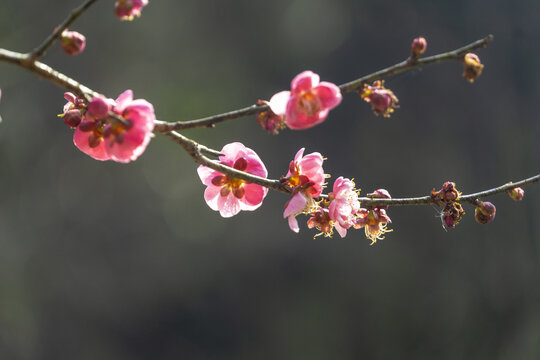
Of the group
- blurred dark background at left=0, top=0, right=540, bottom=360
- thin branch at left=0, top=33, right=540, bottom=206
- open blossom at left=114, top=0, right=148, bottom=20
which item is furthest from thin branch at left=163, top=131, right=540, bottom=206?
blurred dark background at left=0, top=0, right=540, bottom=360

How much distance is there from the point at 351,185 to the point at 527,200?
3030mm

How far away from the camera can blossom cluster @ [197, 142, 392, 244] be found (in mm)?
563

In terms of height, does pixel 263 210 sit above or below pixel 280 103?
above

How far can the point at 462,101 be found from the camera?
3.28m

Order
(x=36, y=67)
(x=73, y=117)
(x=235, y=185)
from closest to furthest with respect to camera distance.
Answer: (x=36, y=67), (x=73, y=117), (x=235, y=185)

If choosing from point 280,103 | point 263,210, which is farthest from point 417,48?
point 263,210

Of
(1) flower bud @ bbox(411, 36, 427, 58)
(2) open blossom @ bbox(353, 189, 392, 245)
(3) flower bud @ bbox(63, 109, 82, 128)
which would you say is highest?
(1) flower bud @ bbox(411, 36, 427, 58)

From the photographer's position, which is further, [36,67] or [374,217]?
[374,217]

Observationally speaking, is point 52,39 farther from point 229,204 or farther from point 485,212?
point 485,212

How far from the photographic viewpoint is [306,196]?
558 millimetres

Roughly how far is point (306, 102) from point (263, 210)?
2.65 meters

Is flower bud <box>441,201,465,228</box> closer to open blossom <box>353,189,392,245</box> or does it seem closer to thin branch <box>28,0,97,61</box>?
open blossom <box>353,189,392,245</box>

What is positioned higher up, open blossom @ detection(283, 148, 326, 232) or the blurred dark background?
the blurred dark background

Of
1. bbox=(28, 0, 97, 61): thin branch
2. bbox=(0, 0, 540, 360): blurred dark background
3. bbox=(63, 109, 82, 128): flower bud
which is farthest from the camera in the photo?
bbox=(0, 0, 540, 360): blurred dark background
